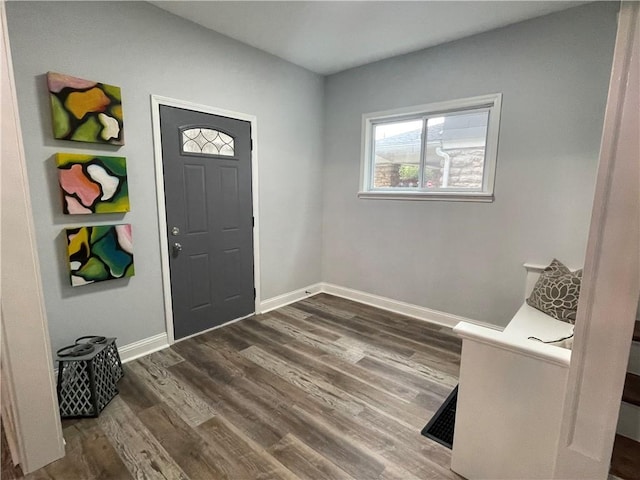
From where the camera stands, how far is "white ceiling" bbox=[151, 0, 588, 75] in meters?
2.35

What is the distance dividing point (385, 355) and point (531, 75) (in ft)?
8.72

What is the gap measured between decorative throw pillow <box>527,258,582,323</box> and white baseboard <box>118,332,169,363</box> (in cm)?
318

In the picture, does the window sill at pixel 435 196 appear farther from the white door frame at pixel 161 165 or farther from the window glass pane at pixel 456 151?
the white door frame at pixel 161 165

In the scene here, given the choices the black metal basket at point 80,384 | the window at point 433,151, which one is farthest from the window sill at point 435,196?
the black metal basket at point 80,384

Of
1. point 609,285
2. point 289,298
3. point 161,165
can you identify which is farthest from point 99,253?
point 609,285

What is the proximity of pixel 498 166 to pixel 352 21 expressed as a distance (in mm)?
1793

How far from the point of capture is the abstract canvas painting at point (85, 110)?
1.97 meters

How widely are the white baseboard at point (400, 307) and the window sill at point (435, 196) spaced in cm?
119

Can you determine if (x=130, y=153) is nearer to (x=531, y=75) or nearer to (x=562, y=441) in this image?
(x=562, y=441)

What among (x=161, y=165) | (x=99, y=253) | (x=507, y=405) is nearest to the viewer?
(x=507, y=405)

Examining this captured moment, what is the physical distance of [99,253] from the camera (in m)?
2.24

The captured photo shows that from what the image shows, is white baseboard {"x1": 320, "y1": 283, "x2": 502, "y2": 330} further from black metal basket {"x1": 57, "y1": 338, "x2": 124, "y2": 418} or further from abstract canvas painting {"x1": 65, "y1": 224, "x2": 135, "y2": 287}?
black metal basket {"x1": 57, "y1": 338, "x2": 124, "y2": 418}

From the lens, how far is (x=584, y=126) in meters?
2.39

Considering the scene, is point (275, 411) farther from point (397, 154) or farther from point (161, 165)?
point (397, 154)
